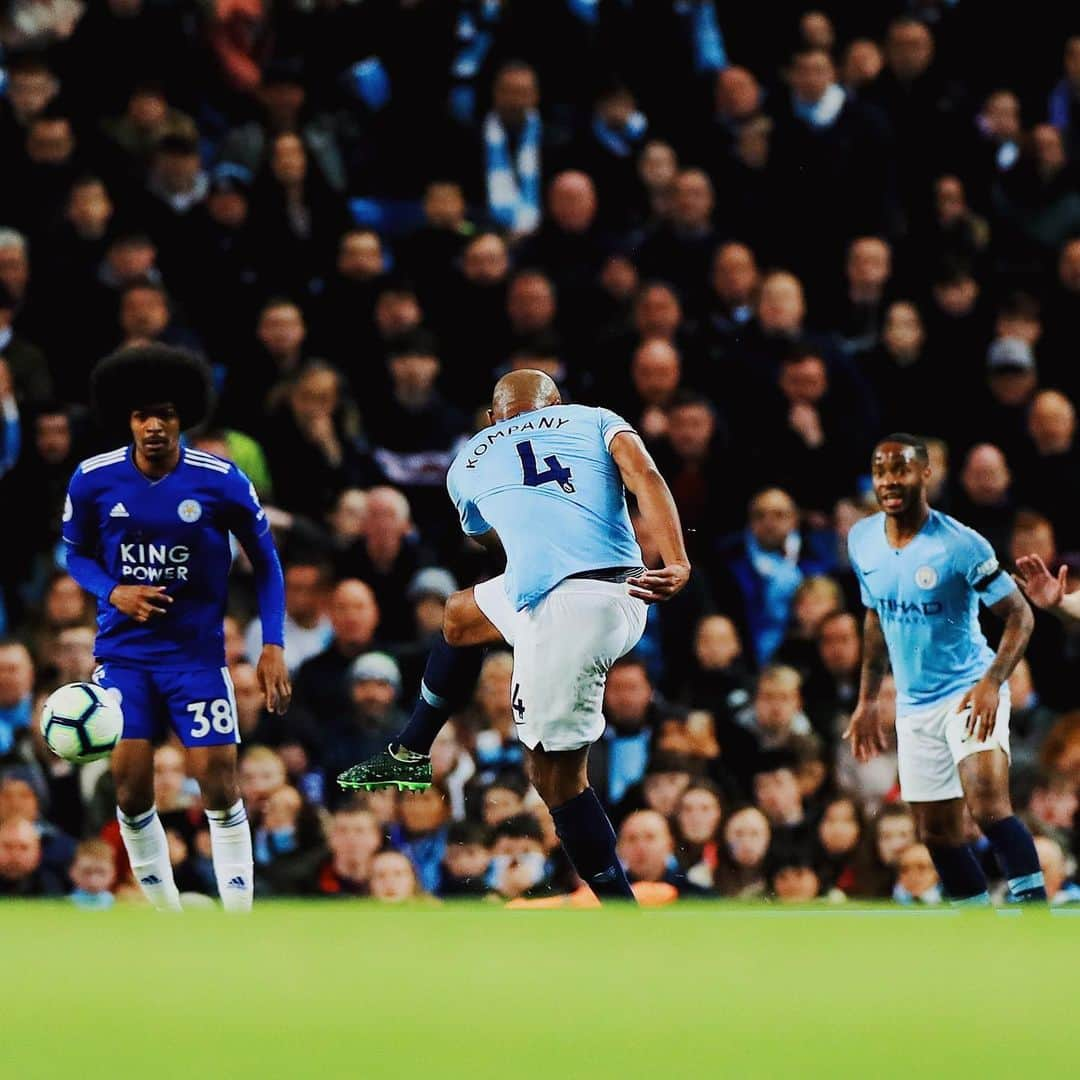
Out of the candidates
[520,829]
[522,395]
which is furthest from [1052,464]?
[522,395]

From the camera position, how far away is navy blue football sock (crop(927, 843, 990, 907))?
29.5ft

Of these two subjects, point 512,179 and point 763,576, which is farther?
point 512,179

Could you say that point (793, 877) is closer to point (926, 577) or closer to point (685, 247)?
point (926, 577)

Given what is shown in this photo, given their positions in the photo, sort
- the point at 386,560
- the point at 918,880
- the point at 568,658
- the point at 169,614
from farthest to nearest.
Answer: the point at 386,560 → the point at 918,880 → the point at 169,614 → the point at 568,658

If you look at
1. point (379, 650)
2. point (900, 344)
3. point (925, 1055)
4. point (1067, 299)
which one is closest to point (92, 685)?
point (379, 650)

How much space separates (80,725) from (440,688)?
1.30 meters

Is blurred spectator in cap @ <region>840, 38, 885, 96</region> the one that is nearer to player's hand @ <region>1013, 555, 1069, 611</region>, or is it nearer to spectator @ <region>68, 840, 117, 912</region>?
player's hand @ <region>1013, 555, 1069, 611</region>

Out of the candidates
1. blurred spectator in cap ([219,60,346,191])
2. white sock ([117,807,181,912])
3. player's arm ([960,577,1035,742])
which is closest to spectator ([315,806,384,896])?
white sock ([117,807,181,912])

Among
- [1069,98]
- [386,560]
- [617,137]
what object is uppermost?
[1069,98]

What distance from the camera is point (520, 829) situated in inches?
400

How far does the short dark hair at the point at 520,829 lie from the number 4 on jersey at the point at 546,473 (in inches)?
105

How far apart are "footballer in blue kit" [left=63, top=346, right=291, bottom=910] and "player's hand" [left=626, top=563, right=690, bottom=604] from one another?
5.83 feet

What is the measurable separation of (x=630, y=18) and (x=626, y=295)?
2.62m

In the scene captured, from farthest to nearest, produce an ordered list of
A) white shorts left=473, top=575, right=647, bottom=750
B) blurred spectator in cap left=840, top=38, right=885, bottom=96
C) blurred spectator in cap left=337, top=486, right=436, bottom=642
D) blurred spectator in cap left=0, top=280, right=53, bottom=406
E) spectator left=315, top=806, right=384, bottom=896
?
blurred spectator in cap left=840, top=38, right=885, bottom=96 → blurred spectator in cap left=0, top=280, right=53, bottom=406 → blurred spectator in cap left=337, top=486, right=436, bottom=642 → spectator left=315, top=806, right=384, bottom=896 → white shorts left=473, top=575, right=647, bottom=750
